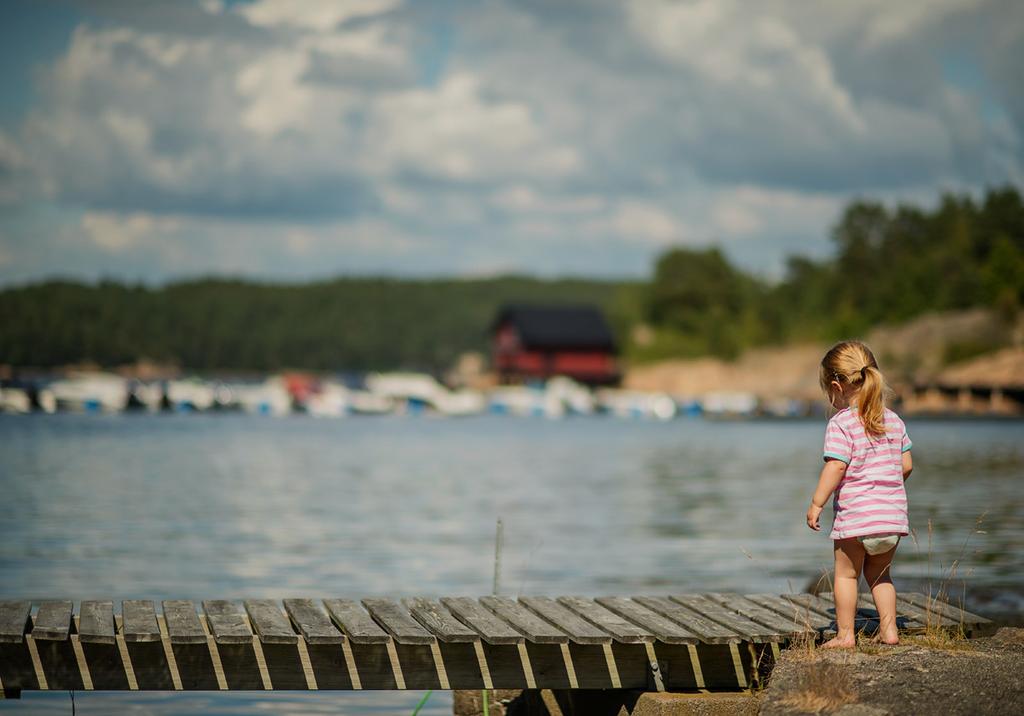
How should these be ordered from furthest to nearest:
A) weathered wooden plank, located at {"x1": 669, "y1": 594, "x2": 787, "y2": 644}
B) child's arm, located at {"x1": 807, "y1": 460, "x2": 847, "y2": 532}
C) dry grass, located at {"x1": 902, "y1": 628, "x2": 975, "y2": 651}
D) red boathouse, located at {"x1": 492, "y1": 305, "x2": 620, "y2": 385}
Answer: red boathouse, located at {"x1": 492, "y1": 305, "x2": 620, "y2": 385} → weathered wooden plank, located at {"x1": 669, "y1": 594, "x2": 787, "y2": 644} → dry grass, located at {"x1": 902, "y1": 628, "x2": 975, "y2": 651} → child's arm, located at {"x1": 807, "y1": 460, "x2": 847, "y2": 532}

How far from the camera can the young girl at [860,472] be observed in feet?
26.5

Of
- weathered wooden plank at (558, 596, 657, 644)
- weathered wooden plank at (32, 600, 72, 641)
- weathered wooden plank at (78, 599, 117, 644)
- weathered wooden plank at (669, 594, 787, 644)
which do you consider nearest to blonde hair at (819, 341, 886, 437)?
weathered wooden plank at (669, 594, 787, 644)

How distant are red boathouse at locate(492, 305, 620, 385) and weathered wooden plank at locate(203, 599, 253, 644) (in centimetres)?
12152

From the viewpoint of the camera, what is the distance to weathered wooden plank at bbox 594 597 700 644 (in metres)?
8.44

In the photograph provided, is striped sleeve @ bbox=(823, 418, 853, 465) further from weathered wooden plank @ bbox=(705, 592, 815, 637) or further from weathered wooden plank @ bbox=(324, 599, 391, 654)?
weathered wooden plank @ bbox=(324, 599, 391, 654)

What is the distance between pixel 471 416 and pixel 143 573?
9567 centimetres

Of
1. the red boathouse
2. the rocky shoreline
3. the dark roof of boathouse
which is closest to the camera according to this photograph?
the rocky shoreline

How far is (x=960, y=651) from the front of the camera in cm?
802

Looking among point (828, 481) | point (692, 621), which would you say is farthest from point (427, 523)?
point (828, 481)

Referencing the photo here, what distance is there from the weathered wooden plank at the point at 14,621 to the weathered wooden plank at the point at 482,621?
265 centimetres

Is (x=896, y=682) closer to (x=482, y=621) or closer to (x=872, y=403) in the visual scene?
(x=872, y=403)

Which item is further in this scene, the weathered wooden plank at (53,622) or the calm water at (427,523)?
the calm water at (427,523)

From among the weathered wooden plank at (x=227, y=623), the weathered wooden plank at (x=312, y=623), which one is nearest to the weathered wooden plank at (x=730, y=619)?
the weathered wooden plank at (x=312, y=623)

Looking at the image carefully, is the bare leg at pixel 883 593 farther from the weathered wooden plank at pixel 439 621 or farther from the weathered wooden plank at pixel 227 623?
the weathered wooden plank at pixel 227 623
